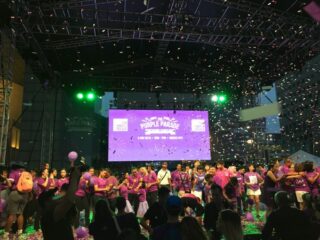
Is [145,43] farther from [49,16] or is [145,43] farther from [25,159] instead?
[25,159]

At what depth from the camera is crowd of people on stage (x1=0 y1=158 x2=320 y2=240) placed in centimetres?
298

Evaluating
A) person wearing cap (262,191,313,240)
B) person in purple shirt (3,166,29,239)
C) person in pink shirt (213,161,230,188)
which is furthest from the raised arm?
person in pink shirt (213,161,230,188)

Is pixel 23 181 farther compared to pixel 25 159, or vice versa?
pixel 25 159

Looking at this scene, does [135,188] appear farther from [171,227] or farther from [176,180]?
[171,227]

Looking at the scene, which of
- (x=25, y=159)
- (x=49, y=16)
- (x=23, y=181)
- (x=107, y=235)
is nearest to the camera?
(x=107, y=235)

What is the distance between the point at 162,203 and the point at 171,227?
3.87 feet

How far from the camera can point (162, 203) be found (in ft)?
13.6

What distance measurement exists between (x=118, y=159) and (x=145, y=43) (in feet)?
16.5

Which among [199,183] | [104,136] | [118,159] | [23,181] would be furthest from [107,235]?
[104,136]

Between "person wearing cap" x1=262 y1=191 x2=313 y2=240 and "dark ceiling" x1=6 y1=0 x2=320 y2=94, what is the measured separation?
7.91 metres

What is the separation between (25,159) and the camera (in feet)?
52.5

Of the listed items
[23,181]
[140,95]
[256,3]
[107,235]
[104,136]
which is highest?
[256,3]

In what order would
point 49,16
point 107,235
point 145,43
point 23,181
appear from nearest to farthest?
point 107,235, point 23,181, point 49,16, point 145,43

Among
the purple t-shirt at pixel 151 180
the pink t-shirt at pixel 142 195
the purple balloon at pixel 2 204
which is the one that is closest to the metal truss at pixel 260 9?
the purple t-shirt at pixel 151 180
